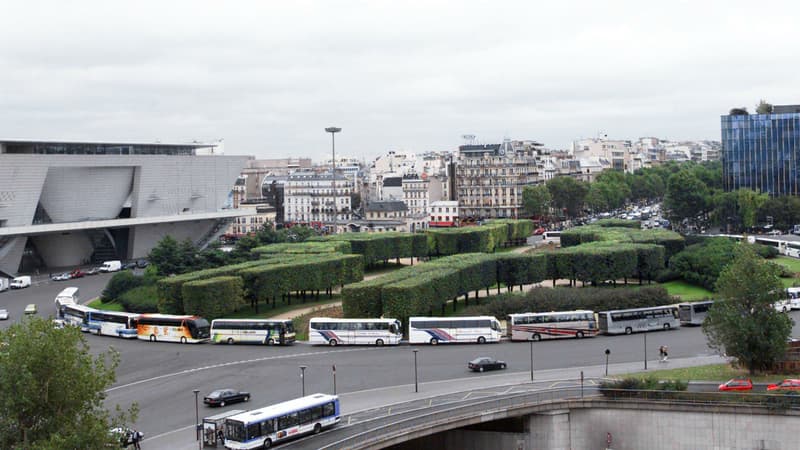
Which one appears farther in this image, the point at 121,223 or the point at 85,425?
the point at 121,223

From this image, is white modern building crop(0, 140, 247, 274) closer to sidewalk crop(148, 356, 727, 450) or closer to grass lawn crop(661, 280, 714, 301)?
sidewalk crop(148, 356, 727, 450)

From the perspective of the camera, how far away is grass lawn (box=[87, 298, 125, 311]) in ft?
197

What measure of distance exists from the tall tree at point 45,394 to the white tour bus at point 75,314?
31.0 metres

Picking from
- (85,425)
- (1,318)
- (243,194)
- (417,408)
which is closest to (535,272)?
(417,408)

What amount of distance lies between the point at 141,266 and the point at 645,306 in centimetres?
5345

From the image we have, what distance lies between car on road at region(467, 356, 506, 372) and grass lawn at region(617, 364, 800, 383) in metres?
5.74

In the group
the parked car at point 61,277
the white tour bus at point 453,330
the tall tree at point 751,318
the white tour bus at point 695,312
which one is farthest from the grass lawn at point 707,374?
the parked car at point 61,277

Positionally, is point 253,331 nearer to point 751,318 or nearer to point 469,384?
point 469,384

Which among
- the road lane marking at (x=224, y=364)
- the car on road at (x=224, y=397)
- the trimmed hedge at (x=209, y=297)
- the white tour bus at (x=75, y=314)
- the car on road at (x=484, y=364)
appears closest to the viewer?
the car on road at (x=224, y=397)

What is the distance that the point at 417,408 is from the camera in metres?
31.6

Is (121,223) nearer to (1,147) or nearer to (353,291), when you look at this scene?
(1,147)

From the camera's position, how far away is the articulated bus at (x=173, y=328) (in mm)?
47781

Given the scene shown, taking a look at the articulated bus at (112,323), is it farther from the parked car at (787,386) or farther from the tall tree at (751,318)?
the parked car at (787,386)

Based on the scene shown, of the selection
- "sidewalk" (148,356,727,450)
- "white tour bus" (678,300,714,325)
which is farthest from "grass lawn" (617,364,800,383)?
"white tour bus" (678,300,714,325)
